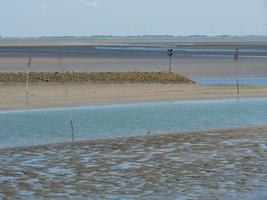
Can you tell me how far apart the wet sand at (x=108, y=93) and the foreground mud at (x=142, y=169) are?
999 centimetres

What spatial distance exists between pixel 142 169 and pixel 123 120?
8.73 m

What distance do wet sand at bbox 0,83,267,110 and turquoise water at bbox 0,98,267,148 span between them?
1.78 metres

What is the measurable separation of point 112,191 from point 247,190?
218 centimetres

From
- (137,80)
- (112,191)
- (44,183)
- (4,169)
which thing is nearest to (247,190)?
(112,191)

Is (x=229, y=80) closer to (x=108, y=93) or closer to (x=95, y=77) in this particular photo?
(x=95, y=77)

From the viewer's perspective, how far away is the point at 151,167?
13.2 metres

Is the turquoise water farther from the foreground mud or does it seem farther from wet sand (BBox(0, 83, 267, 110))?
wet sand (BBox(0, 83, 267, 110))

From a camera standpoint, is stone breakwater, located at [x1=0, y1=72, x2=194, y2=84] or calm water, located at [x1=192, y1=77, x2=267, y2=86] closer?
stone breakwater, located at [x1=0, y1=72, x2=194, y2=84]

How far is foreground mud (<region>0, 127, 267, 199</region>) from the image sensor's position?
35.8ft

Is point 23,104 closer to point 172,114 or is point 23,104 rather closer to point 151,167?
point 172,114

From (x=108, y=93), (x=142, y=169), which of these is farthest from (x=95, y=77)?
(x=142, y=169)

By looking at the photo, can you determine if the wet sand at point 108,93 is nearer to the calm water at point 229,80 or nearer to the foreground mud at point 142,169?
the calm water at point 229,80

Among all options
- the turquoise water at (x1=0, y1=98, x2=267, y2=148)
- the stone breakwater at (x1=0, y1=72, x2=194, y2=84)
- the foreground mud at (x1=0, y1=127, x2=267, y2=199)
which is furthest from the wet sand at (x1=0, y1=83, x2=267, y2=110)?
the foreground mud at (x1=0, y1=127, x2=267, y2=199)

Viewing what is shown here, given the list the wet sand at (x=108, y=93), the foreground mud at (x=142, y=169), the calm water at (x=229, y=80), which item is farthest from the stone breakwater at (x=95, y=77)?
the foreground mud at (x=142, y=169)
